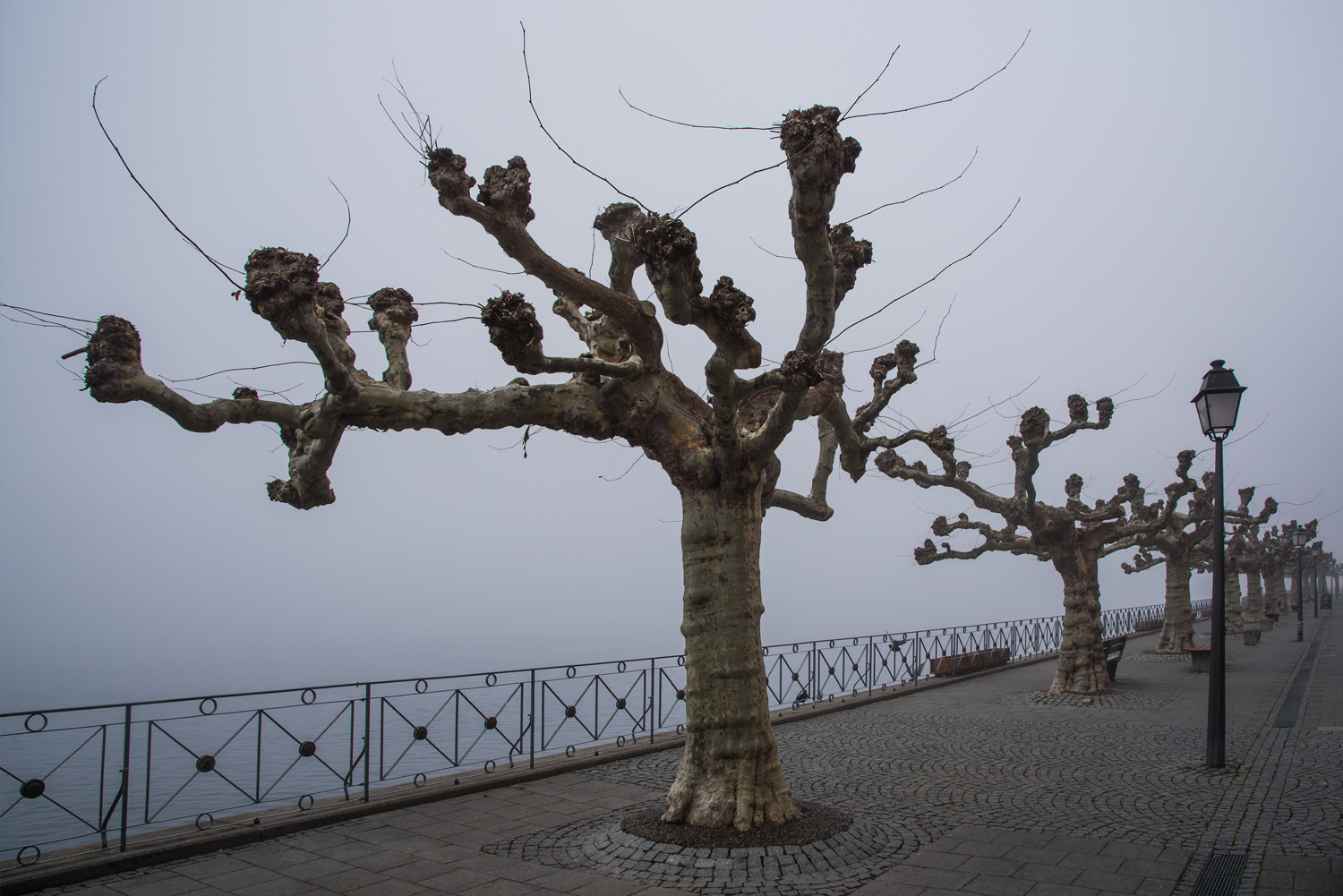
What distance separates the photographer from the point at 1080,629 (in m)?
14.1

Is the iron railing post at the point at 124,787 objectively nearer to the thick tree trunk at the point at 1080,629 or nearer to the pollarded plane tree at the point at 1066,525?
the pollarded plane tree at the point at 1066,525

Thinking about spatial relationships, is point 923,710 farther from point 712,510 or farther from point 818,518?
point 712,510

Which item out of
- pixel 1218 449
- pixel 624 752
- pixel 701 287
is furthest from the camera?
pixel 624 752

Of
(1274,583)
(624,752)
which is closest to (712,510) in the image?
(624,752)

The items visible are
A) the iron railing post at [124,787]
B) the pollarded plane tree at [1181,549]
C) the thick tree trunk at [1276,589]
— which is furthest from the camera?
the thick tree trunk at [1276,589]

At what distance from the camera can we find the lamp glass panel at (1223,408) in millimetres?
8359

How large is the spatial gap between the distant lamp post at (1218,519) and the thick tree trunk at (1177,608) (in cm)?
1343

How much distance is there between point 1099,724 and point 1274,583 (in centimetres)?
3598

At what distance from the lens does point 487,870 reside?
5.26m

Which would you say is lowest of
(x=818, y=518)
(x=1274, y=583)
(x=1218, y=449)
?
(x=1274, y=583)

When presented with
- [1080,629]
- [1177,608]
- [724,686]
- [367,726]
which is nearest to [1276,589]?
[1177,608]

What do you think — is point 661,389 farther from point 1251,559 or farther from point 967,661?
point 1251,559

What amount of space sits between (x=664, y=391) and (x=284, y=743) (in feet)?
28.0

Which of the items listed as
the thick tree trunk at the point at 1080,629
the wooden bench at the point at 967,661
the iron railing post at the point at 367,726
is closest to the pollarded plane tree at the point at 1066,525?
the thick tree trunk at the point at 1080,629
